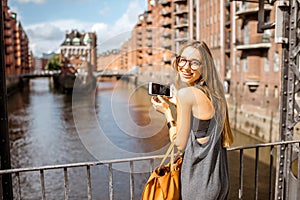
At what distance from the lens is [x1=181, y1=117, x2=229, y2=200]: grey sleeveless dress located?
8.09ft

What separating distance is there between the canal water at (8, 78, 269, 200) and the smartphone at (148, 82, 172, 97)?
25 centimetres

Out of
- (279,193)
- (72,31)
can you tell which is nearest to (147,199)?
(279,193)

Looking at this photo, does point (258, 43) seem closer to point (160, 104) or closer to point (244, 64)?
point (244, 64)

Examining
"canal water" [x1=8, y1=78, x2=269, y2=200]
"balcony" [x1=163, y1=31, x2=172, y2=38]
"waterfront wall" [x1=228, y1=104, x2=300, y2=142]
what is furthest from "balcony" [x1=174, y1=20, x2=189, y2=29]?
"balcony" [x1=163, y1=31, x2=172, y2=38]

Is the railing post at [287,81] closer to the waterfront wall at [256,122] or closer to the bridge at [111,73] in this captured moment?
the bridge at [111,73]

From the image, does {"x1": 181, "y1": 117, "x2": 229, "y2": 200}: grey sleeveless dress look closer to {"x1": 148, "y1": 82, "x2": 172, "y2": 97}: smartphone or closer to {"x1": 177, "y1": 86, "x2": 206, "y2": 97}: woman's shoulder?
{"x1": 177, "y1": 86, "x2": 206, "y2": 97}: woman's shoulder

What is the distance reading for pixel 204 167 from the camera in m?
2.50

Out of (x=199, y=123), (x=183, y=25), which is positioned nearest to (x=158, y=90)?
(x=199, y=123)

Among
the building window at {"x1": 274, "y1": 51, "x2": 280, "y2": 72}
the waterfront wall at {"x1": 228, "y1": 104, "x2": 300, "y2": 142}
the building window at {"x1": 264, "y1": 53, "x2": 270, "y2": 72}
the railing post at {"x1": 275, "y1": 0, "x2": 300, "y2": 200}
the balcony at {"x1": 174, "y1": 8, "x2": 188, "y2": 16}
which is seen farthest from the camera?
the balcony at {"x1": 174, "y1": 8, "x2": 188, "y2": 16}

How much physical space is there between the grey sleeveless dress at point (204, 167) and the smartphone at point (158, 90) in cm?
30

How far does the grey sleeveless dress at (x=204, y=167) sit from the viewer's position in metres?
2.47

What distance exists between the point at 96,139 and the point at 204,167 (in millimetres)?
994

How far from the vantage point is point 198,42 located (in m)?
2.50

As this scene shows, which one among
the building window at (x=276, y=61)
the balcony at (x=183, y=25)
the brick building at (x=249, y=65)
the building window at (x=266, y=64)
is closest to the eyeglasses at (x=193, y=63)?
the brick building at (x=249, y=65)
